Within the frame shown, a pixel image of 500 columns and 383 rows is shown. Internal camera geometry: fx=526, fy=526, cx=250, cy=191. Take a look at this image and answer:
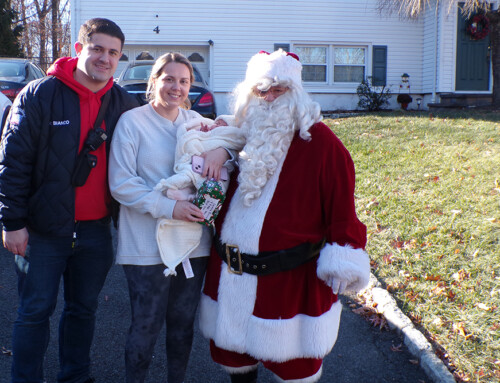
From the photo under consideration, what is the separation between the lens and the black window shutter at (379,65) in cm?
1795

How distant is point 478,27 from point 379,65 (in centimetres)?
328

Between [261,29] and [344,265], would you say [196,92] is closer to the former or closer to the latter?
[344,265]

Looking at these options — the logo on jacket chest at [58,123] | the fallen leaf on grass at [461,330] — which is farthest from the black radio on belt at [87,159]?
the fallen leaf on grass at [461,330]

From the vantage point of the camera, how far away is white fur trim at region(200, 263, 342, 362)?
8.45ft

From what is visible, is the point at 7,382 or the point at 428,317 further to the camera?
the point at 428,317

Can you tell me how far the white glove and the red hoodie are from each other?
1393mm

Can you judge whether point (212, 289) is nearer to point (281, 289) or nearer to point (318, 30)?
point (281, 289)

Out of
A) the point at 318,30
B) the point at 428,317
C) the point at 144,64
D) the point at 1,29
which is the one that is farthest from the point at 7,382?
the point at 1,29

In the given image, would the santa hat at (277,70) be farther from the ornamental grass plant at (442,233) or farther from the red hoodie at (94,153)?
the ornamental grass plant at (442,233)

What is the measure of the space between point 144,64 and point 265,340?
9.66m

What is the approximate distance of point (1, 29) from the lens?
24.3m

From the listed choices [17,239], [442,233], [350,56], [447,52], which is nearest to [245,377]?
[17,239]

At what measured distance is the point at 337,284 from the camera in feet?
8.14

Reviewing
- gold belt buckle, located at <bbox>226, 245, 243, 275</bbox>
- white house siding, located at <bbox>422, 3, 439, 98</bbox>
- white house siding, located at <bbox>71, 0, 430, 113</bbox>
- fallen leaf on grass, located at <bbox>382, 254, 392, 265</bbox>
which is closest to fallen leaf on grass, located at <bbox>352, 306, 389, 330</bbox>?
fallen leaf on grass, located at <bbox>382, 254, 392, 265</bbox>
